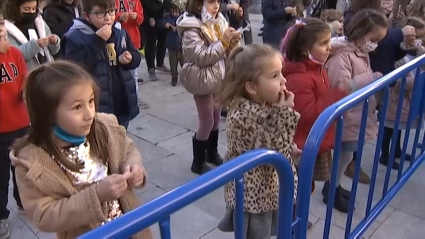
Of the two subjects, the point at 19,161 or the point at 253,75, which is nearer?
the point at 19,161

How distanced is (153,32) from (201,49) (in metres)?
3.27

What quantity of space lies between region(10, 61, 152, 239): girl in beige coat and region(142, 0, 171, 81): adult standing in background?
4813 mm

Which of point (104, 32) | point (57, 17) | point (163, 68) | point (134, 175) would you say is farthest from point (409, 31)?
point (163, 68)

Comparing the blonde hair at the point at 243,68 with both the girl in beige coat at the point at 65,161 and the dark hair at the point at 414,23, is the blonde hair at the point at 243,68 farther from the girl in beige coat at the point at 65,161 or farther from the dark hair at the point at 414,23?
the dark hair at the point at 414,23

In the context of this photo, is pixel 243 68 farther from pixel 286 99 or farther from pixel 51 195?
pixel 51 195

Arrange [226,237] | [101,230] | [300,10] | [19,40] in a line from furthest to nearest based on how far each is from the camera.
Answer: [300,10] → [19,40] → [226,237] → [101,230]

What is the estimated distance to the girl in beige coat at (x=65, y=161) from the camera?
1.47 metres

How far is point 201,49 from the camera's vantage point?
131 inches

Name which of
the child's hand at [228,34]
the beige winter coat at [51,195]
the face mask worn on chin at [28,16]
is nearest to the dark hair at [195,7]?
the child's hand at [228,34]

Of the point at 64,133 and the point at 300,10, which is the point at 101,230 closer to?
the point at 64,133

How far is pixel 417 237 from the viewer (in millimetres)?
2998

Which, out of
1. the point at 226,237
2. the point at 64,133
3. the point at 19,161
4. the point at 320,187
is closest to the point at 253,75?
the point at 64,133

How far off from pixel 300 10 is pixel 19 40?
3.94m

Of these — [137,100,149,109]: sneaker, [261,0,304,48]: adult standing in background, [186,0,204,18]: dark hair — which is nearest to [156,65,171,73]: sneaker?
[137,100,149,109]: sneaker
